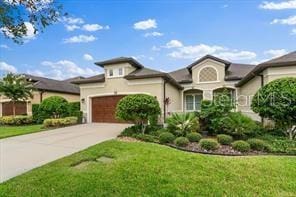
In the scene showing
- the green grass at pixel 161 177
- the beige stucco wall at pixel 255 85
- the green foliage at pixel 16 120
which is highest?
the beige stucco wall at pixel 255 85

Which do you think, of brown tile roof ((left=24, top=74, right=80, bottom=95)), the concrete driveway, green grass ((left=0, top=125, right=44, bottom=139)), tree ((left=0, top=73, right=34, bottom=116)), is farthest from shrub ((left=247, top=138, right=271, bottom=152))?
brown tile roof ((left=24, top=74, right=80, bottom=95))

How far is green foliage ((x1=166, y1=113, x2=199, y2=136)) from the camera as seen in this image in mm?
13242

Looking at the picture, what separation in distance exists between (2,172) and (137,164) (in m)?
3.91

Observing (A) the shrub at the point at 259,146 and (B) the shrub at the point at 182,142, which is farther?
(B) the shrub at the point at 182,142

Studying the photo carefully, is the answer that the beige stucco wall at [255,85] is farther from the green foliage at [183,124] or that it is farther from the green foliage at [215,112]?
the green foliage at [183,124]

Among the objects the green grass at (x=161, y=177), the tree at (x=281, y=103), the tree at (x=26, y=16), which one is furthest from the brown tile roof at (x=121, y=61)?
the tree at (x=26, y=16)

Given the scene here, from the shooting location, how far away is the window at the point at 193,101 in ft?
78.8

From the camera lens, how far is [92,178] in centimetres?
686

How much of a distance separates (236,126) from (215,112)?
1.53 m

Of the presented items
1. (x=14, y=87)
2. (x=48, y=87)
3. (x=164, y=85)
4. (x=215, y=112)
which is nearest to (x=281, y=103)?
(x=215, y=112)

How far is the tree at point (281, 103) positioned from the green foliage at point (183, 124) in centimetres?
307

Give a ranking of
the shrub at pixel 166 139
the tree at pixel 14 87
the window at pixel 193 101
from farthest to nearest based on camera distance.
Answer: the window at pixel 193 101
the tree at pixel 14 87
the shrub at pixel 166 139

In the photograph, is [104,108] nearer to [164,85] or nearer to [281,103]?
[164,85]

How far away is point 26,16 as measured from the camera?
17.0ft
